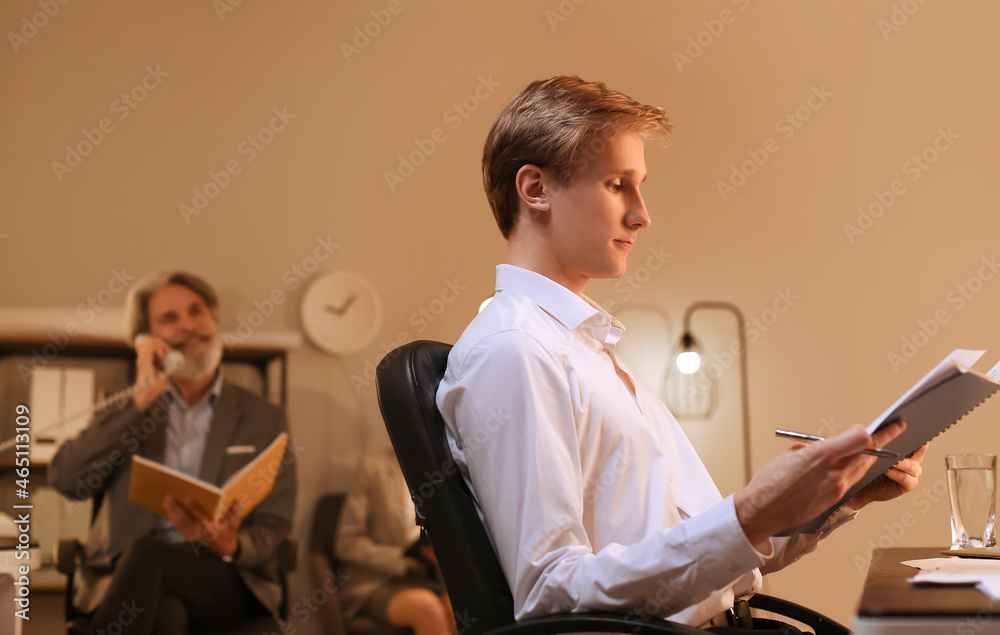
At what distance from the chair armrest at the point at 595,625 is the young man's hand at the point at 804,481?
14cm

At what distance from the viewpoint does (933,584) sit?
883 millimetres

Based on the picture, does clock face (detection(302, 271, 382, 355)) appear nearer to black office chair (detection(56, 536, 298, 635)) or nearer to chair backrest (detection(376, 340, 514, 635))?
black office chair (detection(56, 536, 298, 635))

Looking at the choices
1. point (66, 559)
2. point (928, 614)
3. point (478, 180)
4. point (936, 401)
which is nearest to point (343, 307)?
point (478, 180)

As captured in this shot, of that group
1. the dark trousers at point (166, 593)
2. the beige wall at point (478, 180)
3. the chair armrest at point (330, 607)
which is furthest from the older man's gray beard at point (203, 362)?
the chair armrest at point (330, 607)

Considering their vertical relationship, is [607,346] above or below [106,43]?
below

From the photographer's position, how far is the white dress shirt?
94 cm

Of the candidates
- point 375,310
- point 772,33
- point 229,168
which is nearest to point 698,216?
point 772,33

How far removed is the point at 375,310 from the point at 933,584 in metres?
2.79

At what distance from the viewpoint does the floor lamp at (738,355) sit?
3.33 metres

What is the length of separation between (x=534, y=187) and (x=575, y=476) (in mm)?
506

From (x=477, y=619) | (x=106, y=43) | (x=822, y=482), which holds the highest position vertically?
(x=106, y=43)

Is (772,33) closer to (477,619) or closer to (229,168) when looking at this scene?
(229,168)

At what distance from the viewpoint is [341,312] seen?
3418mm

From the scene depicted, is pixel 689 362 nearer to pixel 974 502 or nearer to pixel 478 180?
pixel 478 180
